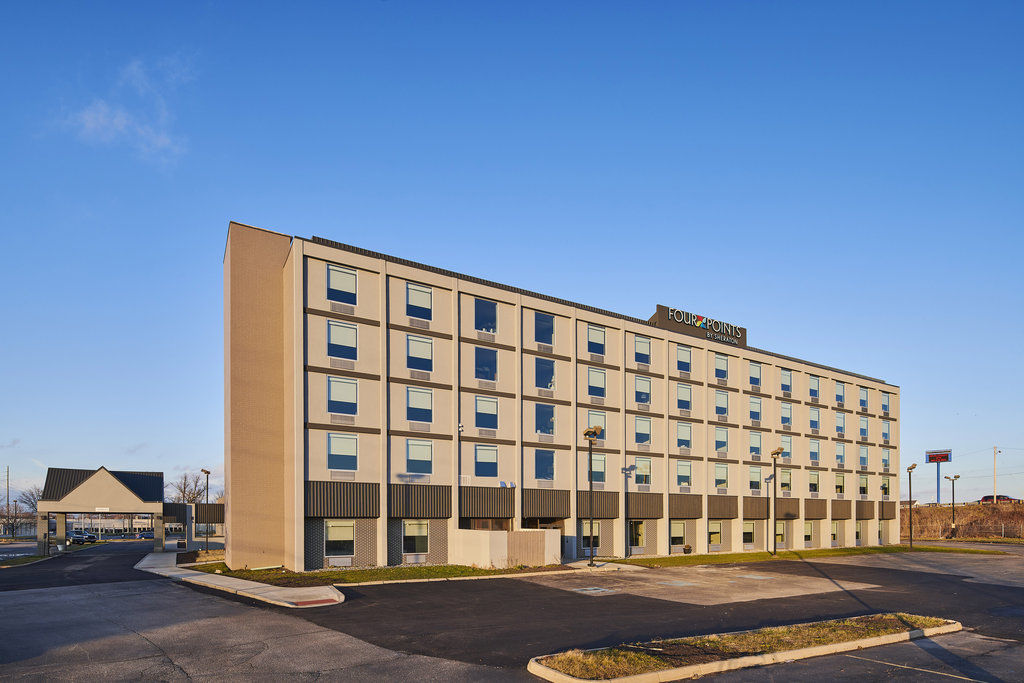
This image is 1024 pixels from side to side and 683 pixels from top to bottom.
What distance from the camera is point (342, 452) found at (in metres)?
35.7

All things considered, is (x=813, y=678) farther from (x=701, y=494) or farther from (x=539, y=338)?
(x=701, y=494)

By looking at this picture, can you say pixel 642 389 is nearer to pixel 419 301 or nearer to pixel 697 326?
pixel 697 326

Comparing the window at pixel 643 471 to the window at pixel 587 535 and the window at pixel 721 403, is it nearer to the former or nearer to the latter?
the window at pixel 587 535

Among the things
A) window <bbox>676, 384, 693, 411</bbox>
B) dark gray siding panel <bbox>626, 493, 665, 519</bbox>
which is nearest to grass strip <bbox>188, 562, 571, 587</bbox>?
dark gray siding panel <bbox>626, 493, 665, 519</bbox>

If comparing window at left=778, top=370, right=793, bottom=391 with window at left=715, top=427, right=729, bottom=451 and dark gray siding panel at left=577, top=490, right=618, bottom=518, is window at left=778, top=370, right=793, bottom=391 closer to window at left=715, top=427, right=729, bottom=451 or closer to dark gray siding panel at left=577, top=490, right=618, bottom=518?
window at left=715, top=427, right=729, bottom=451

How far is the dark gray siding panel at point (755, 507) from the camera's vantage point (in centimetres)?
5616

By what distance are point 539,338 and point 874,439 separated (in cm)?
4254

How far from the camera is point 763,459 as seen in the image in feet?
190

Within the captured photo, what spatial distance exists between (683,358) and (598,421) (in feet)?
34.7

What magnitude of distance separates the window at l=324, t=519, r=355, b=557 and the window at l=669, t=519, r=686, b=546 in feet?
82.2

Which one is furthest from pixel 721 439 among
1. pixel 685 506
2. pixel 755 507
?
pixel 685 506

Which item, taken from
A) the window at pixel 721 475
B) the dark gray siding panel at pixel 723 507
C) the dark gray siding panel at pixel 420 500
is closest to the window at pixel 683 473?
the dark gray siding panel at pixel 723 507

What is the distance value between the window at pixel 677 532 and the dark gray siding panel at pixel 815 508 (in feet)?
48.6

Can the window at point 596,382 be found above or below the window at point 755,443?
above
